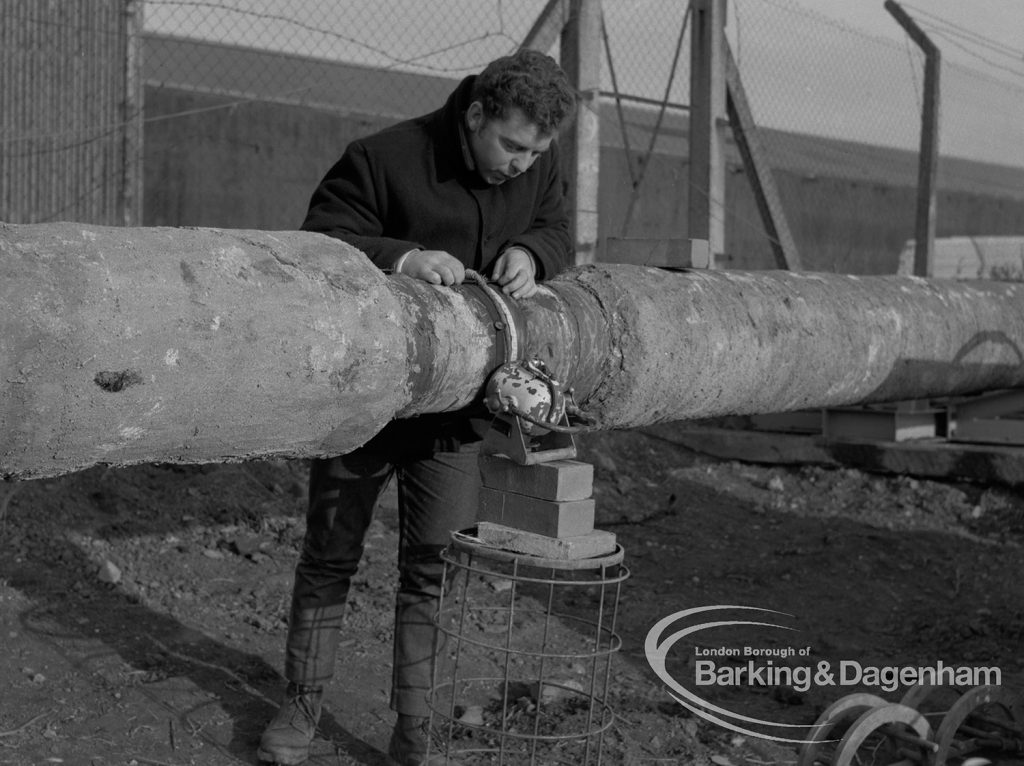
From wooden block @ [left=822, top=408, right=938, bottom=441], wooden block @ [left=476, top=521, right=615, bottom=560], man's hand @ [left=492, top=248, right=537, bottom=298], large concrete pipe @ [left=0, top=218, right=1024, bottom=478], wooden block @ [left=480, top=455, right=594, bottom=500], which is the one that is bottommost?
wooden block @ [left=822, top=408, right=938, bottom=441]

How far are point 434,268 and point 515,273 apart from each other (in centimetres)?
32

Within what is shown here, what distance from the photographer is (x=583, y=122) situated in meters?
5.29

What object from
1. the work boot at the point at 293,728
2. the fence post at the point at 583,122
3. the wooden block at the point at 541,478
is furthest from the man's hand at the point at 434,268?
the fence post at the point at 583,122

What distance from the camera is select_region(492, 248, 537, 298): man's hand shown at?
2.99m

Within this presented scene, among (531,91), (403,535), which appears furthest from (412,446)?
(531,91)

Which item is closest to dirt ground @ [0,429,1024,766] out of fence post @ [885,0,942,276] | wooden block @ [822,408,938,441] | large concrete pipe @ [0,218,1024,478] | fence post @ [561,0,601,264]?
wooden block @ [822,408,938,441]

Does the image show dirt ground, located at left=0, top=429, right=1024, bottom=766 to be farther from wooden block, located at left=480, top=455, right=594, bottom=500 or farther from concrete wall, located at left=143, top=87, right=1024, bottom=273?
concrete wall, located at left=143, top=87, right=1024, bottom=273

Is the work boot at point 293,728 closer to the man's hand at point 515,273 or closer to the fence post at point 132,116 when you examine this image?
the man's hand at point 515,273

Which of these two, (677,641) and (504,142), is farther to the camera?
(677,641)

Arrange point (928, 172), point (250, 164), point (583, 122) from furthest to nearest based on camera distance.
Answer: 1. point (250, 164)
2. point (928, 172)
3. point (583, 122)

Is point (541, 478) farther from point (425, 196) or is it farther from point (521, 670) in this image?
point (521, 670)

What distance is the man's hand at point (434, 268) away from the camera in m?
2.76

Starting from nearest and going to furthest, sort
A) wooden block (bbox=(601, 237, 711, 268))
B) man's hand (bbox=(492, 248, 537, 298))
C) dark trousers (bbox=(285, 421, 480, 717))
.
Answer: man's hand (bbox=(492, 248, 537, 298)), dark trousers (bbox=(285, 421, 480, 717)), wooden block (bbox=(601, 237, 711, 268))

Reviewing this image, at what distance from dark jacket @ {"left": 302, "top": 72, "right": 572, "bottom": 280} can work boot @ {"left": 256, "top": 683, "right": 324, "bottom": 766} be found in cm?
127
